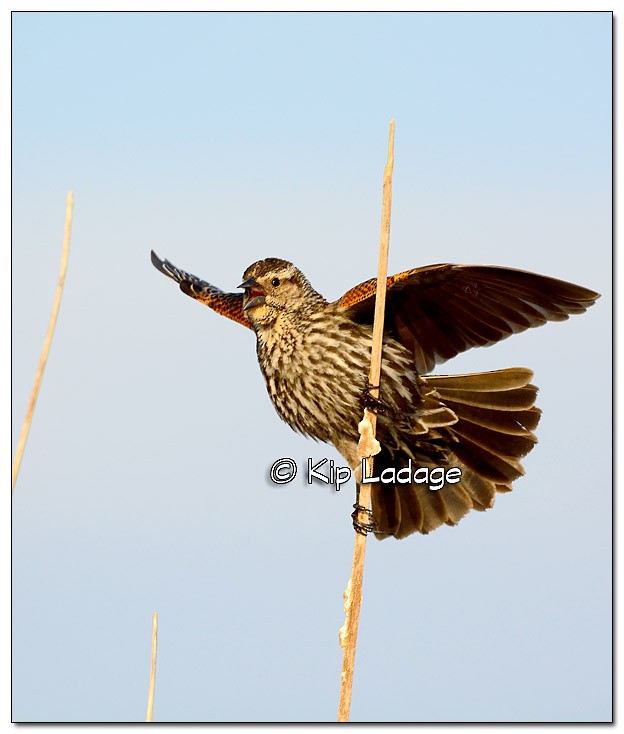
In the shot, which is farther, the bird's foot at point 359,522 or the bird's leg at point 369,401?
the bird's leg at point 369,401

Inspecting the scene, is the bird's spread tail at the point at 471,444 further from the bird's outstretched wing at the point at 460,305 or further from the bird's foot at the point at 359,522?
the bird's foot at the point at 359,522

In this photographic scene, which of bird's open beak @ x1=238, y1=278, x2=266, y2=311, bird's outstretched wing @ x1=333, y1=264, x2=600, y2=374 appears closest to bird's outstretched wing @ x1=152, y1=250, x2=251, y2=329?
bird's open beak @ x1=238, y1=278, x2=266, y2=311

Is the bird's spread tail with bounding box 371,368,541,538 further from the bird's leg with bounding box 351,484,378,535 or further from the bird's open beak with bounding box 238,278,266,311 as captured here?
the bird's leg with bounding box 351,484,378,535

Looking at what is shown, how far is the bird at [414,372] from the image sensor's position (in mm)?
4328

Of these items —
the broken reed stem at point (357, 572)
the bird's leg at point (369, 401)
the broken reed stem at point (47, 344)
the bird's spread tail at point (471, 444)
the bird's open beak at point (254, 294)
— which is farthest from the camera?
the bird's spread tail at point (471, 444)

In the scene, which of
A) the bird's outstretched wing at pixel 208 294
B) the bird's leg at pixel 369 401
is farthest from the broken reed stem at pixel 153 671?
the bird's outstretched wing at pixel 208 294

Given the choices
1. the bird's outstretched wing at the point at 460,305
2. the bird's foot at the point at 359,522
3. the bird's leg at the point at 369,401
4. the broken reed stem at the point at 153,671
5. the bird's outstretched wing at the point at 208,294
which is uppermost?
the bird's outstretched wing at the point at 208,294

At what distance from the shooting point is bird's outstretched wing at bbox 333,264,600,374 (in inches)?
164

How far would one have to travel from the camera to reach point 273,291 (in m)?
4.61

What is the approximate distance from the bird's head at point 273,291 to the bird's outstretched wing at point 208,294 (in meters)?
0.44

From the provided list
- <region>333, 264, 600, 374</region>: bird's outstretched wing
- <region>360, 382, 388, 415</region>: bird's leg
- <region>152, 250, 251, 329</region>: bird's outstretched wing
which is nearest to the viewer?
<region>333, 264, 600, 374</region>: bird's outstretched wing

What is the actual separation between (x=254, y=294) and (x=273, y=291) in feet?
0.33

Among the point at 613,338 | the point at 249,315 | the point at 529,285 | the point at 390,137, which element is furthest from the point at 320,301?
the point at 390,137
